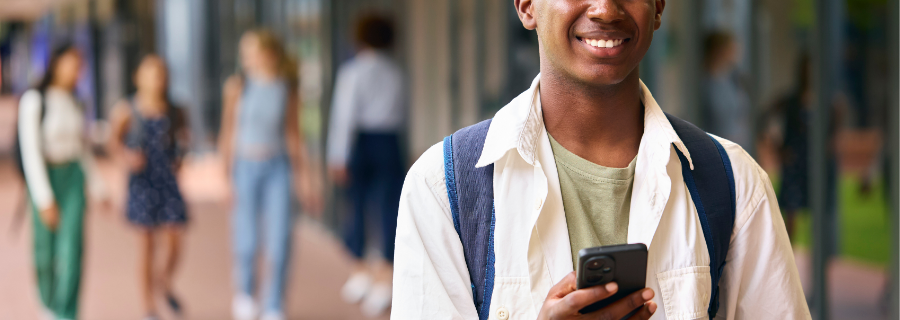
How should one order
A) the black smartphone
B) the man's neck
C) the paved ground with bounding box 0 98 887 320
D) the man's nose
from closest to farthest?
the black smartphone
the man's nose
the man's neck
the paved ground with bounding box 0 98 887 320

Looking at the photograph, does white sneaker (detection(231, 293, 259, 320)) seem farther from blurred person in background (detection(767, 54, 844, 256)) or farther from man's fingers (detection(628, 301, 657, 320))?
man's fingers (detection(628, 301, 657, 320))

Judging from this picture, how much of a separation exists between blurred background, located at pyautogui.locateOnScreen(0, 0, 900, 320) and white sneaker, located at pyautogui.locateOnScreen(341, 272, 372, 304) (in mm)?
119

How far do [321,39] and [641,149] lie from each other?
8594 mm

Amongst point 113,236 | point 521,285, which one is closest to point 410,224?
point 521,285

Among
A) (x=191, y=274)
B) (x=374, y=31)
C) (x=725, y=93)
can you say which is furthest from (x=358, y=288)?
(x=725, y=93)

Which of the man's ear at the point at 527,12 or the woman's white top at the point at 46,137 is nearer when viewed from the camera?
the man's ear at the point at 527,12

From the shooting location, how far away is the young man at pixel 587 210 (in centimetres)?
147

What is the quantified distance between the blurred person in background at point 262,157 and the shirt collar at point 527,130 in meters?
4.53

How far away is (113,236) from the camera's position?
10234 millimetres

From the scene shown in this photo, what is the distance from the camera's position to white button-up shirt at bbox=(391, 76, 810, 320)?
57.9 inches

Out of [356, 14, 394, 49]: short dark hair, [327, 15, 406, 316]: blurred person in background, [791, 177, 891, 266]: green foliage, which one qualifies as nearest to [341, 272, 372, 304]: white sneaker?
[327, 15, 406, 316]: blurred person in background

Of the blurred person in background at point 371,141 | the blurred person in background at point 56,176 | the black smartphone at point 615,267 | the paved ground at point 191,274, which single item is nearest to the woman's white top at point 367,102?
the blurred person in background at point 371,141

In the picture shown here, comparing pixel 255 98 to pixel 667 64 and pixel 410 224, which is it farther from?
pixel 410 224

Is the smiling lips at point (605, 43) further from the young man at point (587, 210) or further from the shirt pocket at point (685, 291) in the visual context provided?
the shirt pocket at point (685, 291)
